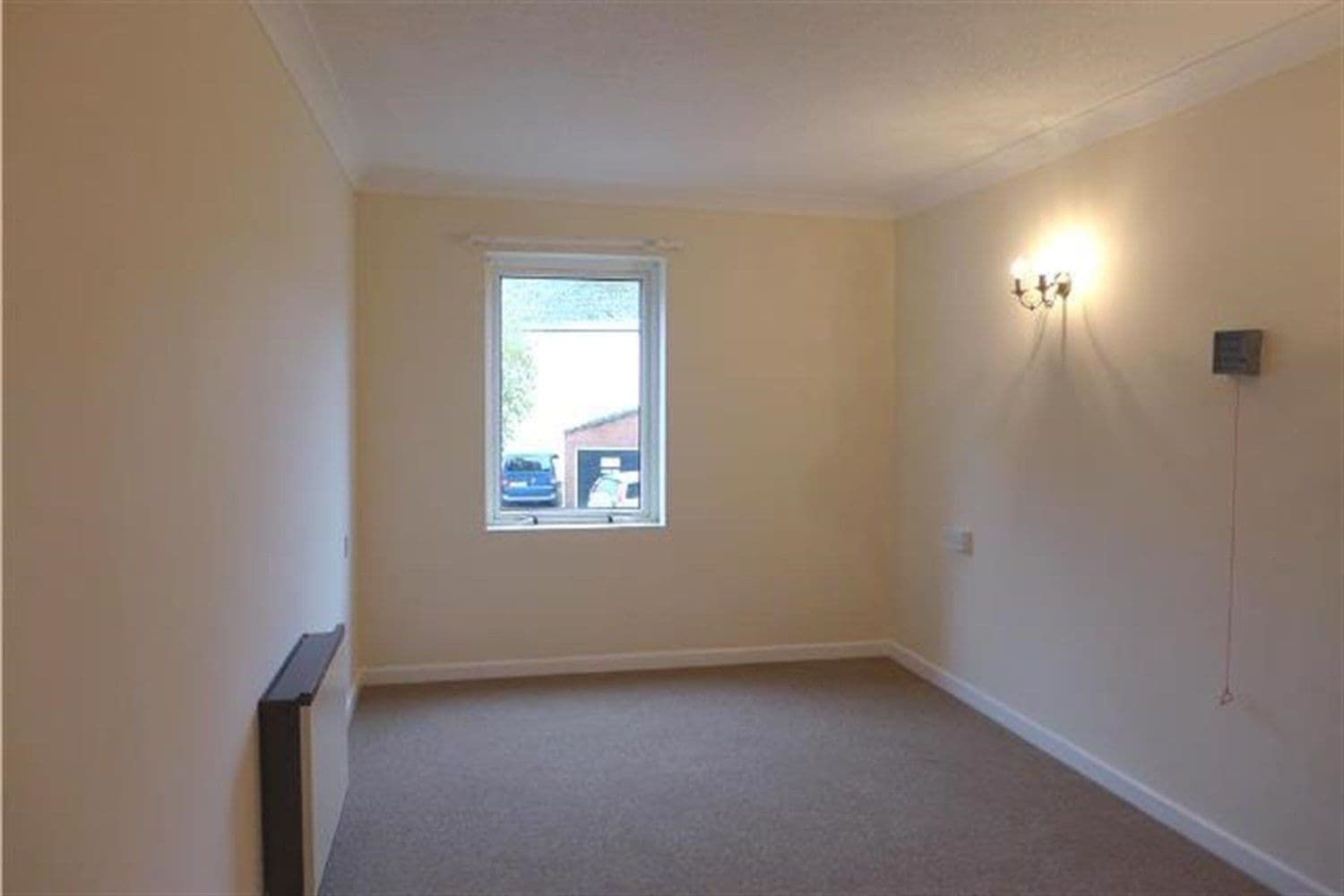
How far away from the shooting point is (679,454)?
189 inches

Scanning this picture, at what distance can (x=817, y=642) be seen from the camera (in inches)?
197

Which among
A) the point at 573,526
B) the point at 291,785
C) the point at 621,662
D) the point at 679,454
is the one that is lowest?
the point at 621,662

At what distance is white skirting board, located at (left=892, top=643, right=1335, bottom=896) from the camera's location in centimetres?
268

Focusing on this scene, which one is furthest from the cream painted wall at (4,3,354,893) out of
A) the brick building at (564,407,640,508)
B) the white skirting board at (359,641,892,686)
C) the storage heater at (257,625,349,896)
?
the brick building at (564,407,640,508)

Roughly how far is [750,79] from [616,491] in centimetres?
241

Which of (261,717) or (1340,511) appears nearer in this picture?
(261,717)

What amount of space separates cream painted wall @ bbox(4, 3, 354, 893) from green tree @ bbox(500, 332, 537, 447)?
7.16 ft

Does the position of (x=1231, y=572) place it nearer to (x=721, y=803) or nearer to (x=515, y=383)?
(x=721, y=803)

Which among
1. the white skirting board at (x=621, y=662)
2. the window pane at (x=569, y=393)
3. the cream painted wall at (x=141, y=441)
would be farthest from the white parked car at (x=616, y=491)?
the cream painted wall at (x=141, y=441)

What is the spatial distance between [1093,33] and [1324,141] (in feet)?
2.22

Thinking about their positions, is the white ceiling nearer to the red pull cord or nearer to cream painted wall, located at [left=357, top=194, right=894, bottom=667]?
cream painted wall, located at [left=357, top=194, right=894, bottom=667]

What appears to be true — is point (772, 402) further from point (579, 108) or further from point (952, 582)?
point (579, 108)

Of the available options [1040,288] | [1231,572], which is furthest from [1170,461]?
[1040,288]

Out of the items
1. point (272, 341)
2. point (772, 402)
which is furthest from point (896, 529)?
point (272, 341)
